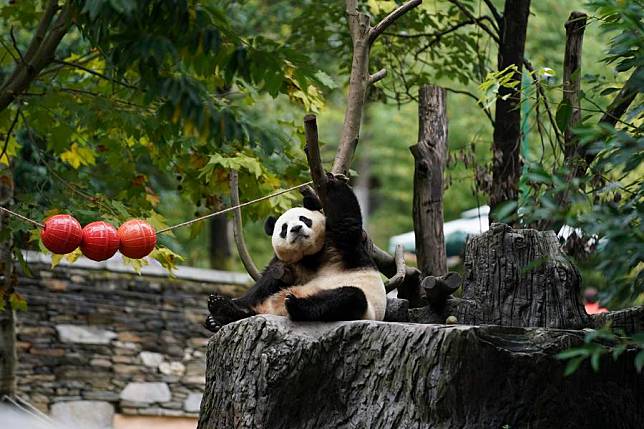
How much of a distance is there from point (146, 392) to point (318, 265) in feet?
19.4

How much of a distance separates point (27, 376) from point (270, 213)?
4447 millimetres

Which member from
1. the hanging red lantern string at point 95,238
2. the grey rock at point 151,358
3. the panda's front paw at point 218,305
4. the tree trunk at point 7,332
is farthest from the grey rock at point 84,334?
the panda's front paw at point 218,305

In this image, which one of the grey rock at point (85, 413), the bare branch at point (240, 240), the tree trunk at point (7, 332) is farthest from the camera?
the grey rock at point (85, 413)

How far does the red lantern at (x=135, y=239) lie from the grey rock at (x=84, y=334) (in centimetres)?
520

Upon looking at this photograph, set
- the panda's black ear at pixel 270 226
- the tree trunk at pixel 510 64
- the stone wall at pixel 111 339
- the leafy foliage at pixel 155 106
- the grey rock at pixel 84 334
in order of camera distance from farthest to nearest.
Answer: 1. the grey rock at pixel 84 334
2. the stone wall at pixel 111 339
3. the tree trunk at pixel 510 64
4. the panda's black ear at pixel 270 226
5. the leafy foliage at pixel 155 106

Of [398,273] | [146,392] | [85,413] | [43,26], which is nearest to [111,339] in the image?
[146,392]

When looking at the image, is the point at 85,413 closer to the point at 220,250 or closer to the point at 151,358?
the point at 151,358

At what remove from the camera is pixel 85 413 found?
9016 mm

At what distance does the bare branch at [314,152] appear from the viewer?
3930mm

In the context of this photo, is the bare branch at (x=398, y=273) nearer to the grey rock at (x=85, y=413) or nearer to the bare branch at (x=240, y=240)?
the bare branch at (x=240, y=240)

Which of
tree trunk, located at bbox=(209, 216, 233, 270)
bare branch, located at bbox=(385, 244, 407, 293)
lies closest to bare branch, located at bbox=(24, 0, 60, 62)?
bare branch, located at bbox=(385, 244, 407, 293)

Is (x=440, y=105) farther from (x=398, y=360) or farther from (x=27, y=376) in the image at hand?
(x=27, y=376)

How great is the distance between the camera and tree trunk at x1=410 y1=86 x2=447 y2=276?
531cm

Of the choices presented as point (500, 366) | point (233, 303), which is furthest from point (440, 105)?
point (500, 366)
